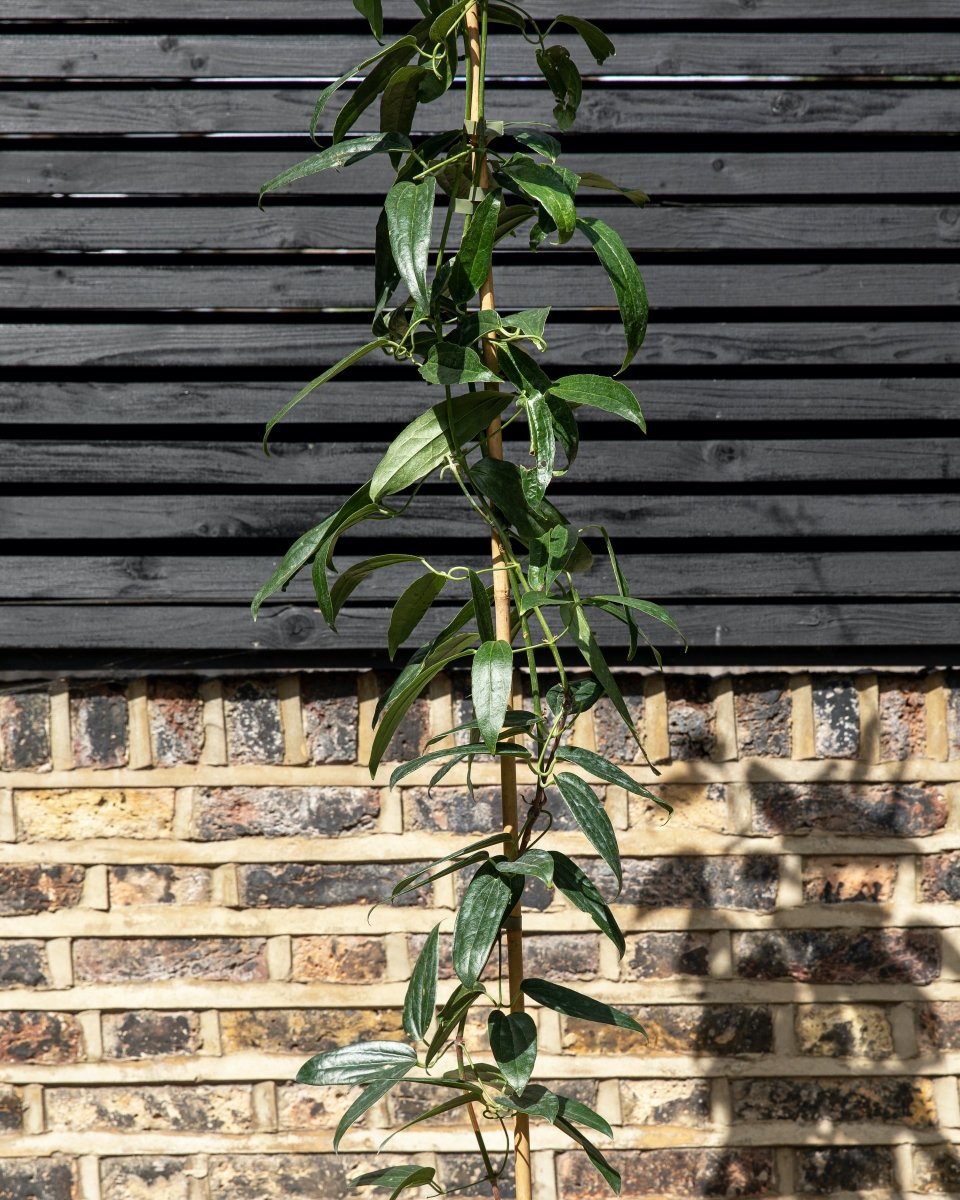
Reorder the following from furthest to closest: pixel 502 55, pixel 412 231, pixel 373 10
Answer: pixel 502 55, pixel 373 10, pixel 412 231

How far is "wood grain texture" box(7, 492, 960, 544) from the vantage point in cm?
214

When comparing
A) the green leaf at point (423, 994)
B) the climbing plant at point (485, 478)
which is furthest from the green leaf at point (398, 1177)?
the green leaf at point (423, 994)

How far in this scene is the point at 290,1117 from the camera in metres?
2.17

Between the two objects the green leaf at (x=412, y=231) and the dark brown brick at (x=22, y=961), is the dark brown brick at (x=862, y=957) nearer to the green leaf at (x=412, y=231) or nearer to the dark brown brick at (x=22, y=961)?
the dark brown brick at (x=22, y=961)

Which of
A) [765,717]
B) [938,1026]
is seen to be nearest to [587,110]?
[765,717]

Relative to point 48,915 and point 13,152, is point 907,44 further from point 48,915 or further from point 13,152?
point 48,915

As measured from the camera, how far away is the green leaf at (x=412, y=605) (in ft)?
4.08

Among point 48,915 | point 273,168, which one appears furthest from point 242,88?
point 48,915

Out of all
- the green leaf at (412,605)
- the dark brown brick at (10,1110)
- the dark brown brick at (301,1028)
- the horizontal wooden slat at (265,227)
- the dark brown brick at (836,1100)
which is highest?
the horizontal wooden slat at (265,227)

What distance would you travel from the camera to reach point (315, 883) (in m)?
2.16

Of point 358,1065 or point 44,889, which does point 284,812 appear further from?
point 358,1065

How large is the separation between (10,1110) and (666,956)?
130cm

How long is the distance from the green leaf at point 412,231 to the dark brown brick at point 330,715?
1181 mm

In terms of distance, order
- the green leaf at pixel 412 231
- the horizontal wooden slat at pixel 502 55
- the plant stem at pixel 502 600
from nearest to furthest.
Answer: the green leaf at pixel 412 231 < the plant stem at pixel 502 600 < the horizontal wooden slat at pixel 502 55
